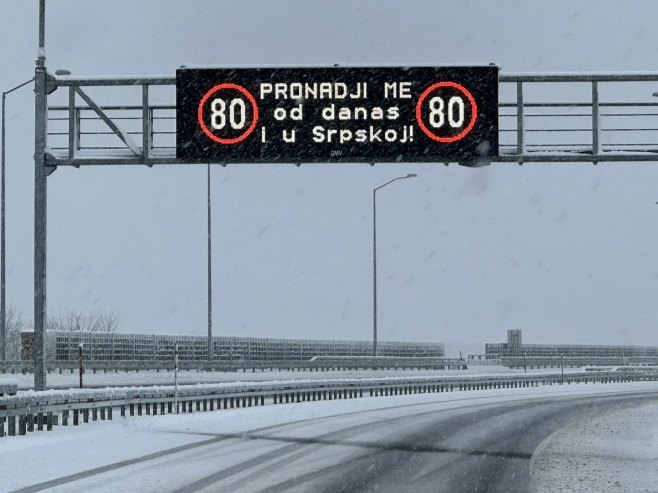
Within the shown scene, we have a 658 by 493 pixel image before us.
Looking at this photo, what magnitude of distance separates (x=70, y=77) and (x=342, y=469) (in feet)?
31.7

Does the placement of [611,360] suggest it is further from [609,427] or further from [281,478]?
[281,478]

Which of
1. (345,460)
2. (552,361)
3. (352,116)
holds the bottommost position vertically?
(552,361)

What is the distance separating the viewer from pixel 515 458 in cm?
1692

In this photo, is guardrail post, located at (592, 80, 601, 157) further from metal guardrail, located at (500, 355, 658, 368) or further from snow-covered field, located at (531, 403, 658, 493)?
metal guardrail, located at (500, 355, 658, 368)

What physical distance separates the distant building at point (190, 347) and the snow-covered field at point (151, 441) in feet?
79.4

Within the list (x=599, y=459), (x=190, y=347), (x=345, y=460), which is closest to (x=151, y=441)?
(x=345, y=460)

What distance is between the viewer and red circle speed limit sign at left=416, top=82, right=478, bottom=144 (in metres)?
20.0

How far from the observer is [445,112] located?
2009 centimetres

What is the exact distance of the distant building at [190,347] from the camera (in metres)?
Answer: 56.3

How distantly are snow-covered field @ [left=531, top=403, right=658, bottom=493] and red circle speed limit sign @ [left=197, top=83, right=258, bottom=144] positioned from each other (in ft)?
24.0

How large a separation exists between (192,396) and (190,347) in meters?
41.6

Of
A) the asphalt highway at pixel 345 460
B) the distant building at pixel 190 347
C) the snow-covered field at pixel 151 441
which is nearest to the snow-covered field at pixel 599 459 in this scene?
the snow-covered field at pixel 151 441

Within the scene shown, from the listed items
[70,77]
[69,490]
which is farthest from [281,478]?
[70,77]

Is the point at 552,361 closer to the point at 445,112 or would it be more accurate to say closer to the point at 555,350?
the point at 555,350
